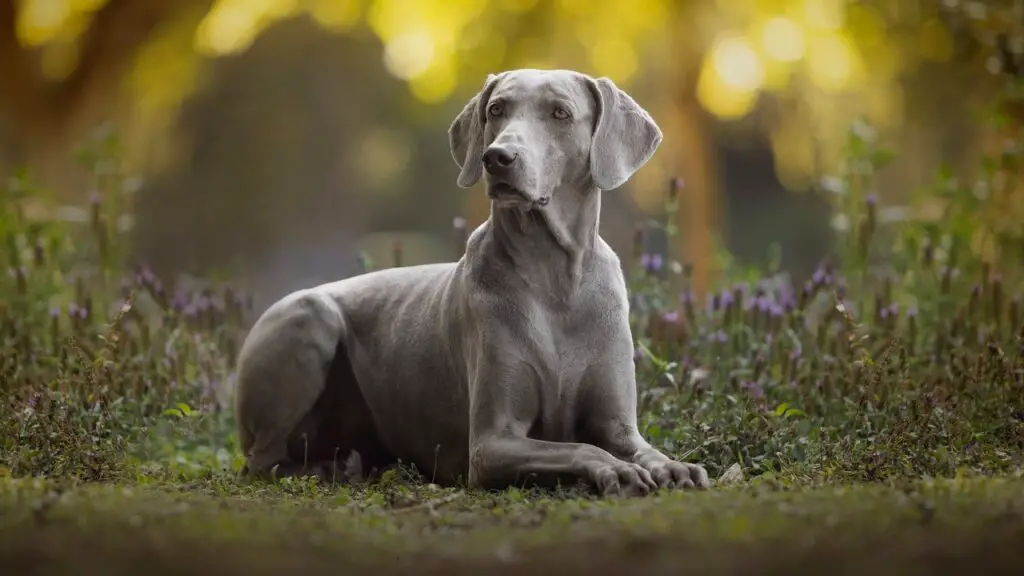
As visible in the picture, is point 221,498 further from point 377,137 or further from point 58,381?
point 377,137

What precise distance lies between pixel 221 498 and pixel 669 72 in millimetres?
12323

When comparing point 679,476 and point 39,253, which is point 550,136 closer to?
point 679,476

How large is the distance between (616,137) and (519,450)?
1.31 m

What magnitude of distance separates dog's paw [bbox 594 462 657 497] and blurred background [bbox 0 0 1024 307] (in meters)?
3.06

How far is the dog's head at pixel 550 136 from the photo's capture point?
15.8ft

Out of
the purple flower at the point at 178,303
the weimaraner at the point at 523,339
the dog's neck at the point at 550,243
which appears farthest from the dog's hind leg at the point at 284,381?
the purple flower at the point at 178,303

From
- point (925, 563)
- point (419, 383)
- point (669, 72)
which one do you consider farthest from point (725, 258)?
point (669, 72)

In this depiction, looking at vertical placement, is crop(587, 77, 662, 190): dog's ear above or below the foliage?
above

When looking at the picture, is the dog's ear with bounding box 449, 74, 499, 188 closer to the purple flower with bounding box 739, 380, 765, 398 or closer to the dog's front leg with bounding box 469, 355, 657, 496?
the dog's front leg with bounding box 469, 355, 657, 496

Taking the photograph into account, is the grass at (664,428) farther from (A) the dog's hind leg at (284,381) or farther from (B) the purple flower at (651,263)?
(A) the dog's hind leg at (284,381)

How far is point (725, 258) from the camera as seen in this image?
26.1 feet

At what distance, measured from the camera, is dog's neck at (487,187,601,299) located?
5.12 metres

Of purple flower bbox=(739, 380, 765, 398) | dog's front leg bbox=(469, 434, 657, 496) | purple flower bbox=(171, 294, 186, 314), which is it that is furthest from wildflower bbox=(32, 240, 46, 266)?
purple flower bbox=(739, 380, 765, 398)

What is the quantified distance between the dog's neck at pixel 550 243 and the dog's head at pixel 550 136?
0.10 meters
